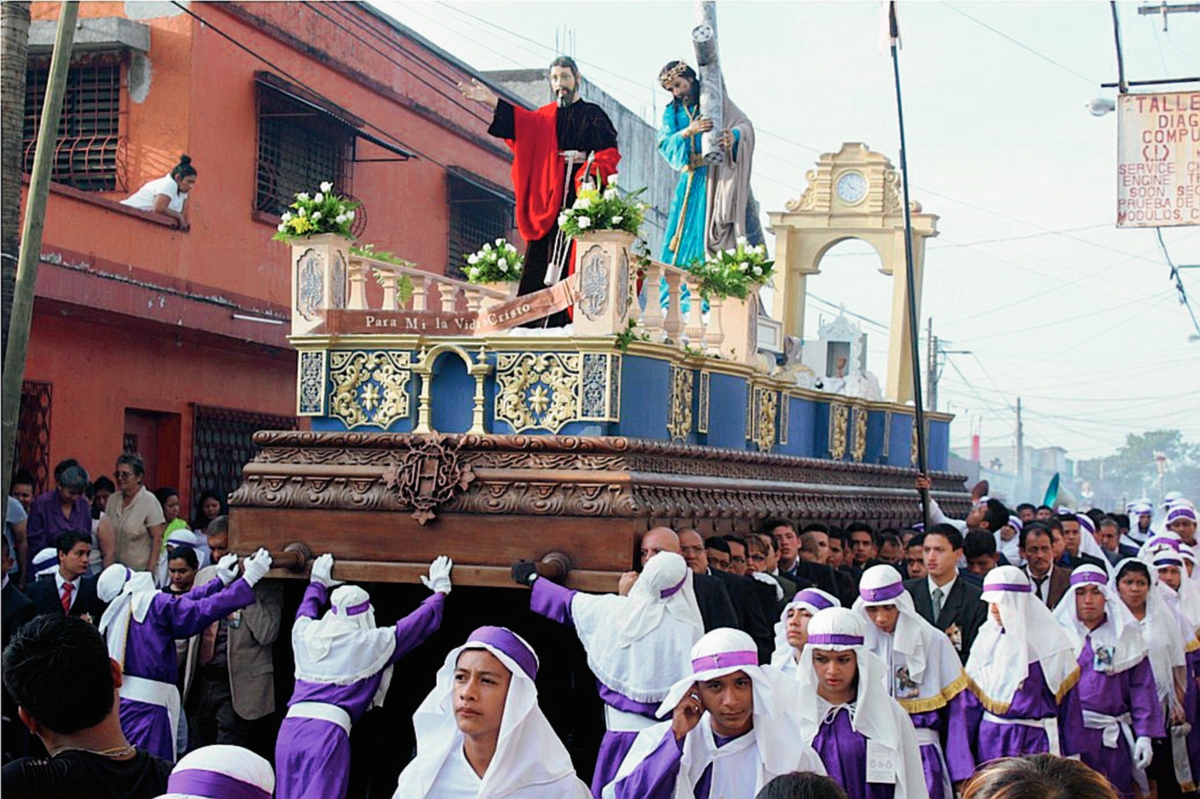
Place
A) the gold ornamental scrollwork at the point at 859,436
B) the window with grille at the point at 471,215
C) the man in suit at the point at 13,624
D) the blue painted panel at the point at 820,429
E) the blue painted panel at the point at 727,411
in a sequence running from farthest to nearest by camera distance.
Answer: the window with grille at the point at 471,215 < the gold ornamental scrollwork at the point at 859,436 < the blue painted panel at the point at 820,429 < the blue painted panel at the point at 727,411 < the man in suit at the point at 13,624

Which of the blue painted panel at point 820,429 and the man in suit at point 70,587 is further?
the blue painted panel at point 820,429

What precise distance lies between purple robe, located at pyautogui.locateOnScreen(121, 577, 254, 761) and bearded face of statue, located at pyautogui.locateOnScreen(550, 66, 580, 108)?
4.18 m

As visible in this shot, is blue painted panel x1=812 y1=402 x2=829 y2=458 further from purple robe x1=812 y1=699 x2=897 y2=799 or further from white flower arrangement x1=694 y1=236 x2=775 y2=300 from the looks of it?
purple robe x1=812 y1=699 x2=897 y2=799

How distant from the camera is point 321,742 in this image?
7879mm

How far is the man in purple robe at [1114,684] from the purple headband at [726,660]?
12.1 feet

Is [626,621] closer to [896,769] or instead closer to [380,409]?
[896,769]

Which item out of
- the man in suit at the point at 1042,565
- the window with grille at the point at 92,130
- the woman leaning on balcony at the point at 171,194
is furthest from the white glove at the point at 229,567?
the window with grille at the point at 92,130

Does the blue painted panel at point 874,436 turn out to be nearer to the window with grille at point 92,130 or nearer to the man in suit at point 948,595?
the man in suit at point 948,595

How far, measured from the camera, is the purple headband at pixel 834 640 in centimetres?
616

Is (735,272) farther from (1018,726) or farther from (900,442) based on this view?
(900,442)

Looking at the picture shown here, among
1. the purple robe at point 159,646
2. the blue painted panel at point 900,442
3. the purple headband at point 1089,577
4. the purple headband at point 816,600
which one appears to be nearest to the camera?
the purple headband at point 816,600

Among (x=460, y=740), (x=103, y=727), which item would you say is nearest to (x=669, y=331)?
(x=460, y=740)

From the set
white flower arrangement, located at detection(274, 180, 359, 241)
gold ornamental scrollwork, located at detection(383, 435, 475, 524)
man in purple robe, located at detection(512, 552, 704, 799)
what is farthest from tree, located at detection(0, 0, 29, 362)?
man in purple robe, located at detection(512, 552, 704, 799)

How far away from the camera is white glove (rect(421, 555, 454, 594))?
28.3 ft
